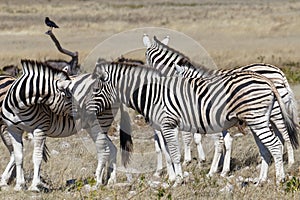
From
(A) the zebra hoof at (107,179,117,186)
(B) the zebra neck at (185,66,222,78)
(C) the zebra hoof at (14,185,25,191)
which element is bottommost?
(C) the zebra hoof at (14,185,25,191)

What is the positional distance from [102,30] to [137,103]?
3606 centimetres

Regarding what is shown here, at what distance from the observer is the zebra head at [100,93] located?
27.4ft

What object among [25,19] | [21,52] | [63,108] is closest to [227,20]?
[25,19]

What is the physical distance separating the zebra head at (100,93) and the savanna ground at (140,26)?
961 millimetres

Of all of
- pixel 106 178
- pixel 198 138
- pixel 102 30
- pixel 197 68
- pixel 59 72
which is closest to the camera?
pixel 59 72

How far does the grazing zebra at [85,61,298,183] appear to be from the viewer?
8047mm

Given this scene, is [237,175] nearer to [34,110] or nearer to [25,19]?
[34,110]

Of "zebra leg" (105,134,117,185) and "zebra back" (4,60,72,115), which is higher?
"zebra back" (4,60,72,115)

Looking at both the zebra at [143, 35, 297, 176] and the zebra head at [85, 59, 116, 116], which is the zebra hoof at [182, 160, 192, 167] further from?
the zebra head at [85, 59, 116, 116]

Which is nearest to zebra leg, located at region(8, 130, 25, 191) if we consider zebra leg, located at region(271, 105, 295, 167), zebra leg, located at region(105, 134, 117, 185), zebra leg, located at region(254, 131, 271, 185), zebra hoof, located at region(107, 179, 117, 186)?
zebra hoof, located at region(107, 179, 117, 186)

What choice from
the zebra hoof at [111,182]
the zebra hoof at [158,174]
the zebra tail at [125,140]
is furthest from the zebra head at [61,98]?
the zebra hoof at [158,174]

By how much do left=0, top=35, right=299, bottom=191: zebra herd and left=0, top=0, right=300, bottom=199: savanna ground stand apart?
0.52 m

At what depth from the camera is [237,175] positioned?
365 inches

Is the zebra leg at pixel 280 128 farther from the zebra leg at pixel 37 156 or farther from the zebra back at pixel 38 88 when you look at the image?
the zebra leg at pixel 37 156
